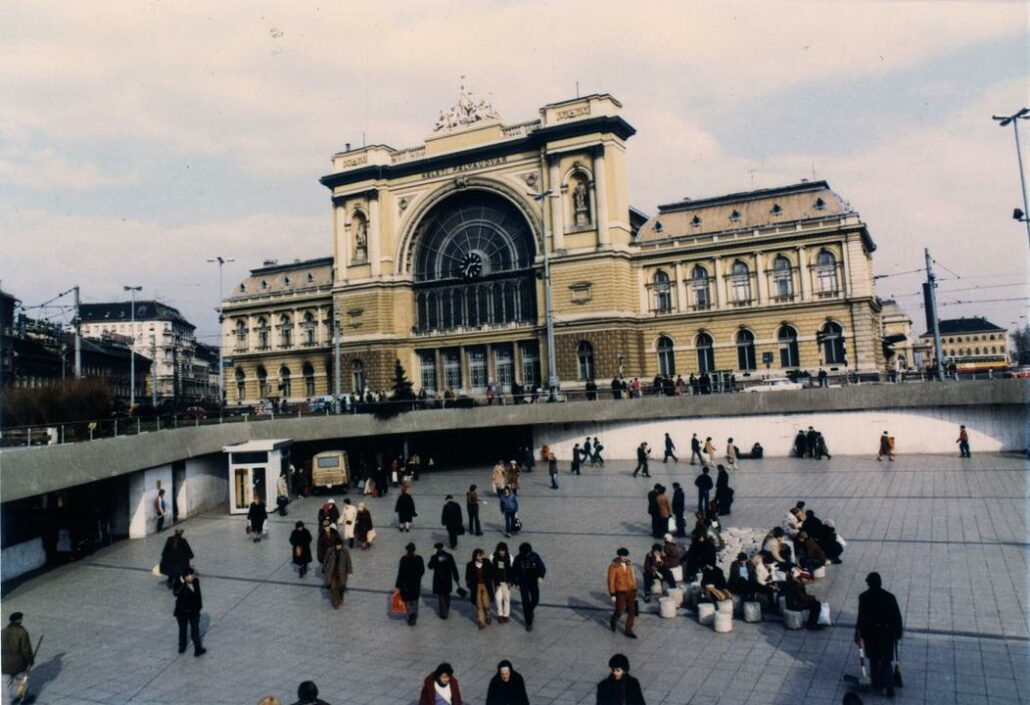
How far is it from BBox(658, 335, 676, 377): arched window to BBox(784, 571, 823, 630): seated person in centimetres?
4113

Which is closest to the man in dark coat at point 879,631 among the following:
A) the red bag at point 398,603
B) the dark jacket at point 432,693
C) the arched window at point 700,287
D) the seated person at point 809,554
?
the seated person at point 809,554

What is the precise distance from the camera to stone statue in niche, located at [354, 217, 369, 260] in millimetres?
62094

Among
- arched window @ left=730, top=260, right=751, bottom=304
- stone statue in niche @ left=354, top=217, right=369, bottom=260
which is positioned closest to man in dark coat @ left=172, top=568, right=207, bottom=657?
arched window @ left=730, top=260, right=751, bottom=304

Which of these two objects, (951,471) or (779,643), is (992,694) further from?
(951,471)

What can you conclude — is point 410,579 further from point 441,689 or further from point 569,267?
point 569,267

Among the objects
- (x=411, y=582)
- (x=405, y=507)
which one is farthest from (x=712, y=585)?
(x=405, y=507)

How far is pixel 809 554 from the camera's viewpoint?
1552cm

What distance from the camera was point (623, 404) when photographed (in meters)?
39.7

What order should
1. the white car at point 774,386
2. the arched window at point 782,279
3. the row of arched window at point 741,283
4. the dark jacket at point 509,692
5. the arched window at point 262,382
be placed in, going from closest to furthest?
the dark jacket at point 509,692
the white car at point 774,386
the row of arched window at point 741,283
the arched window at point 782,279
the arched window at point 262,382

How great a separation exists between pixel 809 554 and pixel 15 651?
569 inches

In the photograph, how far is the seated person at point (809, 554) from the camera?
1552cm

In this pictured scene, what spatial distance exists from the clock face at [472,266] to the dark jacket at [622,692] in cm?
5049

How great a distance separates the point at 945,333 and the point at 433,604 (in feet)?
550

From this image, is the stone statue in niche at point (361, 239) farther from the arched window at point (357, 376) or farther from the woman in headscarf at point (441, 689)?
the woman in headscarf at point (441, 689)
